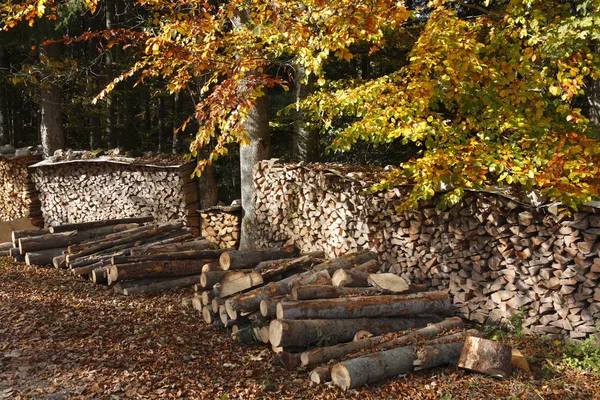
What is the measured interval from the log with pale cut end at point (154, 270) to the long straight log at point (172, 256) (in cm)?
11

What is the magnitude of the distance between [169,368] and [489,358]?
3147mm

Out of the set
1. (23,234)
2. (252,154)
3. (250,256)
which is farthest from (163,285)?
(23,234)

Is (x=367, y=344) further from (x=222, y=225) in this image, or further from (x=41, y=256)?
(x=41, y=256)

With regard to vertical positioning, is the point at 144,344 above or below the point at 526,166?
below

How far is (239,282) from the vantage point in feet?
21.8

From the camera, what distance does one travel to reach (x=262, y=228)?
9336 mm

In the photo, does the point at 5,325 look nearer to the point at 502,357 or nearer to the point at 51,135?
the point at 502,357

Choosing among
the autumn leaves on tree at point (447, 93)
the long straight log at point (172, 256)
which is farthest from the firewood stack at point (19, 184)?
the autumn leaves on tree at point (447, 93)

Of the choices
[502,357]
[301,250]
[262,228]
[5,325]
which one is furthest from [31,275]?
[502,357]

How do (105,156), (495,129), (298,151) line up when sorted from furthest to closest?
(105,156) < (298,151) < (495,129)

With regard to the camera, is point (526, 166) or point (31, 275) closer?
point (526, 166)

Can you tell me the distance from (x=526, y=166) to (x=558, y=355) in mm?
2060

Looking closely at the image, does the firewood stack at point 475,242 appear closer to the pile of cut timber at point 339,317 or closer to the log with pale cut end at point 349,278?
the pile of cut timber at point 339,317

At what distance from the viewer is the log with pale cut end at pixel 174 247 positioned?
9.03 metres
